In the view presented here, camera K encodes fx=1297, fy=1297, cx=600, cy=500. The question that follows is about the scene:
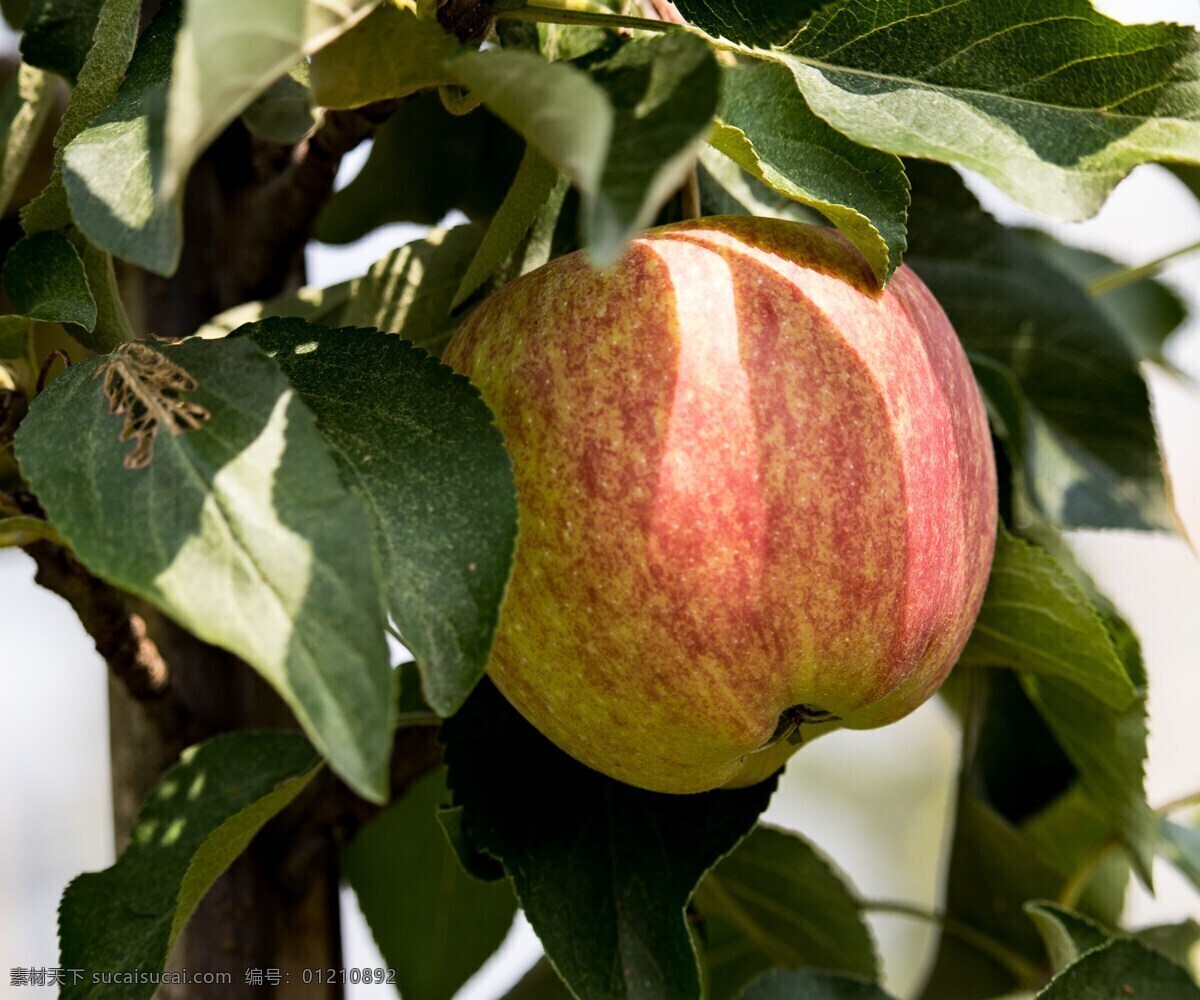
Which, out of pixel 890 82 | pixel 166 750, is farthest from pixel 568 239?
pixel 166 750

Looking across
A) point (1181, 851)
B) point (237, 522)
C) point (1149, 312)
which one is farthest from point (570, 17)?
point (1149, 312)

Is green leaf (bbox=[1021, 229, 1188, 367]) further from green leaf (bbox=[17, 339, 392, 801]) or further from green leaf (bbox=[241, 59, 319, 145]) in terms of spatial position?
green leaf (bbox=[17, 339, 392, 801])

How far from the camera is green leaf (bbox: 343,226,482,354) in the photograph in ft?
1.59

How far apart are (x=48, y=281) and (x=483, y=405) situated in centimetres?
15

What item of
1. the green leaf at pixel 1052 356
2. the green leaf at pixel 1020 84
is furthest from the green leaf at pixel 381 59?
the green leaf at pixel 1052 356

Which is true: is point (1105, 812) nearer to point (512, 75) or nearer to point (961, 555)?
point (961, 555)

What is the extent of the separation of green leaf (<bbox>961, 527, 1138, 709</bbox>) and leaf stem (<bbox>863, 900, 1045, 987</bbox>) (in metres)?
0.25

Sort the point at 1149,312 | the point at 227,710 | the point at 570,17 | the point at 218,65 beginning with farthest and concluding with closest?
1. the point at 1149,312
2. the point at 227,710
3. the point at 570,17
4. the point at 218,65

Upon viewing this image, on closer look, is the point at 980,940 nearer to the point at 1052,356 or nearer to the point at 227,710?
the point at 1052,356

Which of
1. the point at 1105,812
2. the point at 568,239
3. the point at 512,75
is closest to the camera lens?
the point at 512,75

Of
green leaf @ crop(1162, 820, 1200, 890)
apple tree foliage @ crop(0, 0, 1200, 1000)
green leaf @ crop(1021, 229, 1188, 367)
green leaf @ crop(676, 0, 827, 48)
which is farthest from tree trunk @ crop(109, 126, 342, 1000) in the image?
green leaf @ crop(1021, 229, 1188, 367)

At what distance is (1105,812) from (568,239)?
0.36m

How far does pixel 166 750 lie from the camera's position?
57 cm

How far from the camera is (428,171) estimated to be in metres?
0.62
